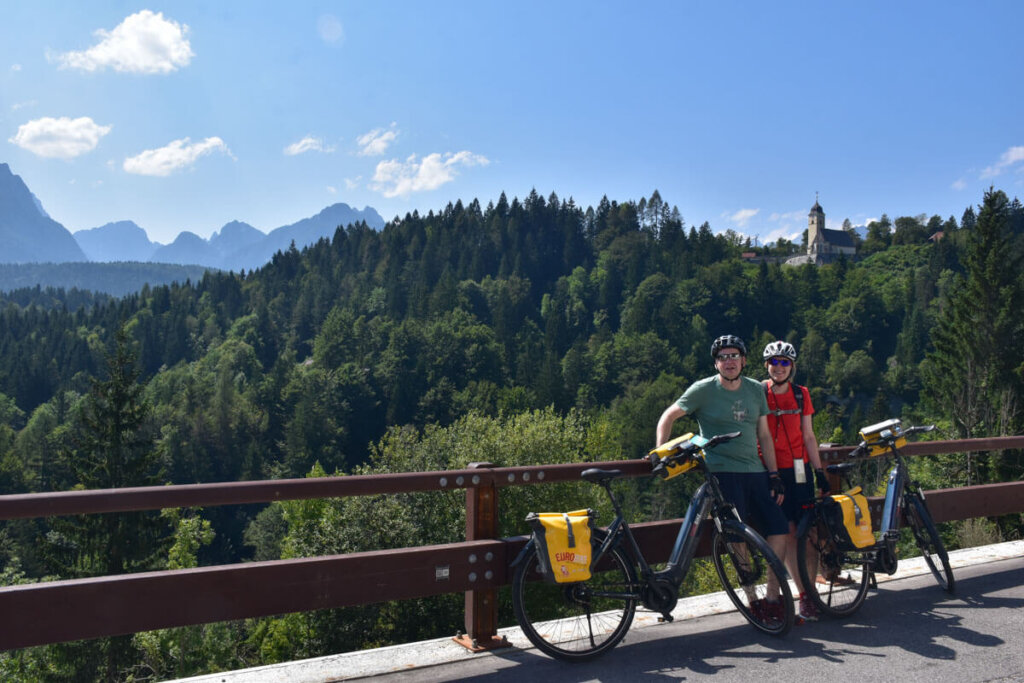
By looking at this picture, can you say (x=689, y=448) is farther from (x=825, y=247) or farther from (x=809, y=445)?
(x=825, y=247)

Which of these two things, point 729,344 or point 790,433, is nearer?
point 729,344

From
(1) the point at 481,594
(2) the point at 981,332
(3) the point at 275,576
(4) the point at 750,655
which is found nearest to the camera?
(3) the point at 275,576

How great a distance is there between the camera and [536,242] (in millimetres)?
179500

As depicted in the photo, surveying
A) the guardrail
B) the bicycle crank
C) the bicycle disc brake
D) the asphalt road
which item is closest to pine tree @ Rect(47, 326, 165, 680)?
the guardrail

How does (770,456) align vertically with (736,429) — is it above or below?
below

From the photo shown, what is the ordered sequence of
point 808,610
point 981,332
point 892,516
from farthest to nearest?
point 981,332 → point 892,516 → point 808,610

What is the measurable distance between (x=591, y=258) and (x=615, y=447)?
129 metres

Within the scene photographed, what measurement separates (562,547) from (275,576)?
1.51 m

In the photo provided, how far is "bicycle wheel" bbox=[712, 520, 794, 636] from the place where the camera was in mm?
5020

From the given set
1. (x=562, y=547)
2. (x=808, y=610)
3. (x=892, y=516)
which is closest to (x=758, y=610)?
(x=808, y=610)

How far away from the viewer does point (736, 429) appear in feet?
17.6

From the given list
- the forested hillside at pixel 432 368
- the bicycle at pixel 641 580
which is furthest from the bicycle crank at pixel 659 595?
the forested hillside at pixel 432 368


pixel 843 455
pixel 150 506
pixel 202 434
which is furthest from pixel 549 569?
pixel 202 434

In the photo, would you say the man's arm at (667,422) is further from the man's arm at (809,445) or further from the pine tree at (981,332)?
the pine tree at (981,332)
